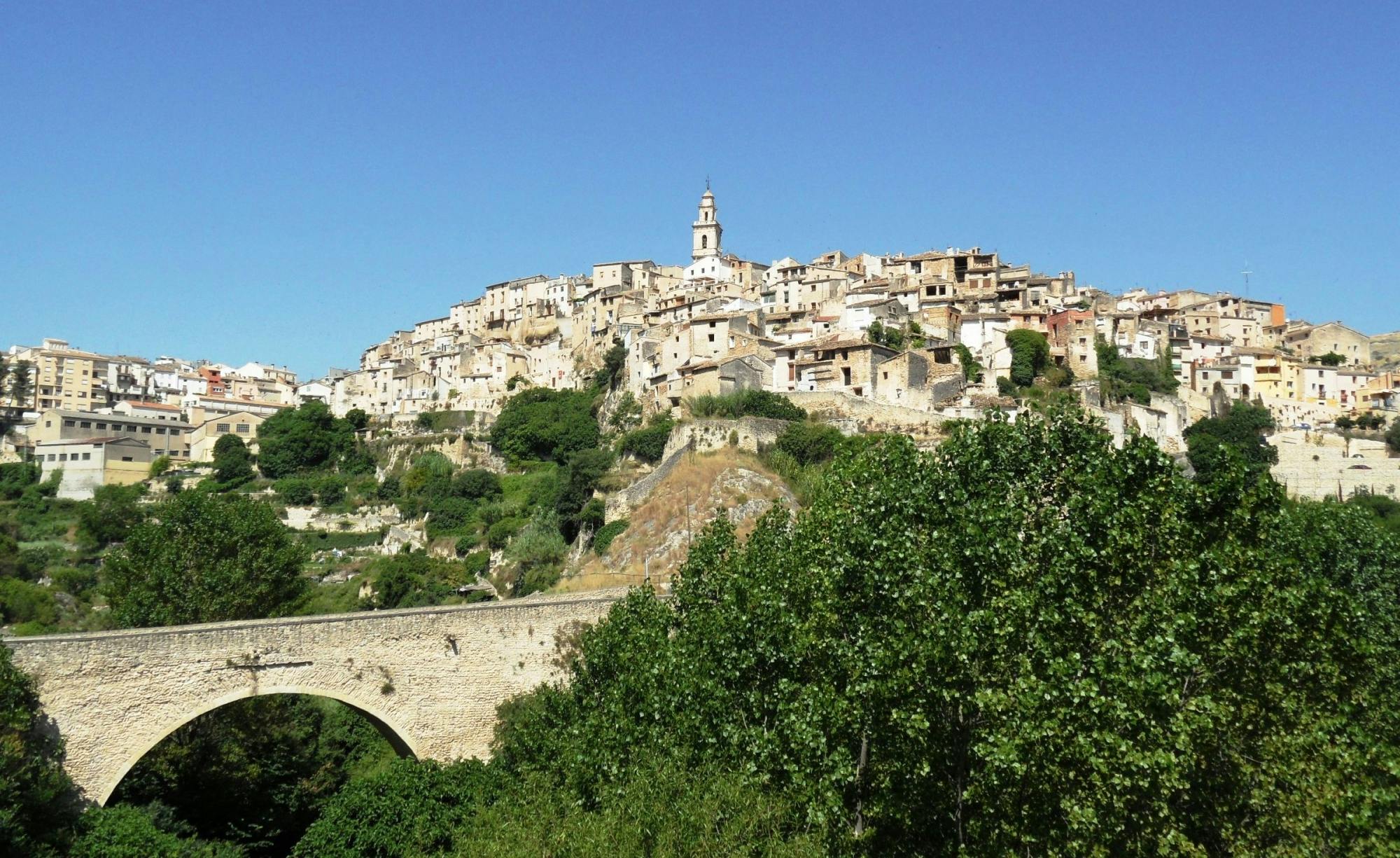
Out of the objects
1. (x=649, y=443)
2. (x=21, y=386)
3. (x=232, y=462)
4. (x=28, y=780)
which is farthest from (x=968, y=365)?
(x=21, y=386)

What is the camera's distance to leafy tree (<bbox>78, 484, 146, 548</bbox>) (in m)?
57.5

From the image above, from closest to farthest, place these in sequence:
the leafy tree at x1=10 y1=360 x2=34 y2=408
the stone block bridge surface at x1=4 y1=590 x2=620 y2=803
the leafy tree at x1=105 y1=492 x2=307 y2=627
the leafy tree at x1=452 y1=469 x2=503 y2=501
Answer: the stone block bridge surface at x1=4 y1=590 x2=620 y2=803
the leafy tree at x1=105 y1=492 x2=307 y2=627
the leafy tree at x1=452 y1=469 x2=503 y2=501
the leafy tree at x1=10 y1=360 x2=34 y2=408

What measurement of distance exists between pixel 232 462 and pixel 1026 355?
4767 centimetres

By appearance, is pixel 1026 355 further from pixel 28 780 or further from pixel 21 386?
pixel 21 386

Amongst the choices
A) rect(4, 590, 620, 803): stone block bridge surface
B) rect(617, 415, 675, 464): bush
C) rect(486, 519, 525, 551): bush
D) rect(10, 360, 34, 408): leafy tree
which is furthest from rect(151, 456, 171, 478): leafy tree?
rect(4, 590, 620, 803): stone block bridge surface

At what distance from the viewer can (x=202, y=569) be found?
29.5m

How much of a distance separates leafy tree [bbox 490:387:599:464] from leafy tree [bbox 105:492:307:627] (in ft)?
101

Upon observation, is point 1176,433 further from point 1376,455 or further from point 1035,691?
point 1035,691

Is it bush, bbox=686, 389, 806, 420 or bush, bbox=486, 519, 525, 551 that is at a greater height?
bush, bbox=686, 389, 806, 420

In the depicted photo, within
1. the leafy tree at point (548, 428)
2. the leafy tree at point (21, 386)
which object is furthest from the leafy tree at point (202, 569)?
the leafy tree at point (21, 386)

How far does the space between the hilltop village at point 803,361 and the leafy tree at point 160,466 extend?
1.25 meters

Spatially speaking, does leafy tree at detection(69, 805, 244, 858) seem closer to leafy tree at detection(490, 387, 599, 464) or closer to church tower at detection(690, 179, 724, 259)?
leafy tree at detection(490, 387, 599, 464)

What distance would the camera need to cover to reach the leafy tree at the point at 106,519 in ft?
189

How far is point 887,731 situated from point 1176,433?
147ft
